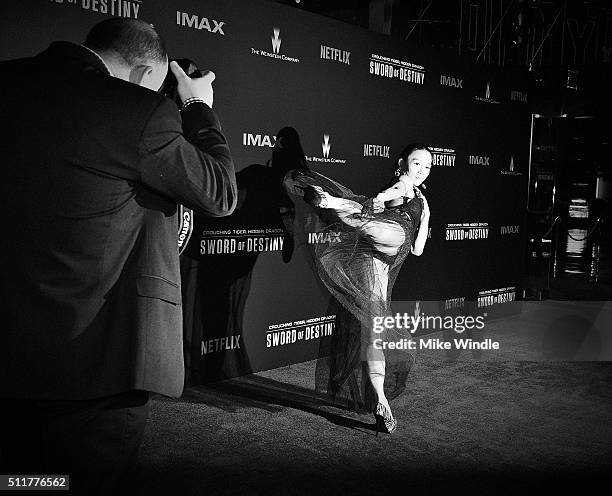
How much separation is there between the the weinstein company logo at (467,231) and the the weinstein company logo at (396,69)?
1529 mm

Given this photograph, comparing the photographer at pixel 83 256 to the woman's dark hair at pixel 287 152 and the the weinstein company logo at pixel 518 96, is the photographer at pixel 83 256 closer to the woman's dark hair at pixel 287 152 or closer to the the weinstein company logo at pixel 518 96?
the woman's dark hair at pixel 287 152

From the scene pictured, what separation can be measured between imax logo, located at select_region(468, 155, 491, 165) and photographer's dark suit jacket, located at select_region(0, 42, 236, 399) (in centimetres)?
603

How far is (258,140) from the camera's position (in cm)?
498

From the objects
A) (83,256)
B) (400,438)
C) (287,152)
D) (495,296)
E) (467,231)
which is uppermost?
(287,152)

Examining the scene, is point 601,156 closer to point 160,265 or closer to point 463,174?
point 463,174

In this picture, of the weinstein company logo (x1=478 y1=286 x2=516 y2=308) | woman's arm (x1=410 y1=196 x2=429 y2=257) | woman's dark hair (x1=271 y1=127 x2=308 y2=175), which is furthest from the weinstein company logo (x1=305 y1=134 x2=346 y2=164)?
the weinstein company logo (x1=478 y1=286 x2=516 y2=308)

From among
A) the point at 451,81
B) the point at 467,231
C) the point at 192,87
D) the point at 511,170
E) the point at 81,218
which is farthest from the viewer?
the point at 511,170

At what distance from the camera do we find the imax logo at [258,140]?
4879 mm

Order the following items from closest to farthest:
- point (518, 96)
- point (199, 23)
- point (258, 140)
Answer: point (199, 23), point (258, 140), point (518, 96)

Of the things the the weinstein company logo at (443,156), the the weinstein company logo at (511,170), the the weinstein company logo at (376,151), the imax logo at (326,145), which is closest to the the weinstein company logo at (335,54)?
the imax logo at (326,145)

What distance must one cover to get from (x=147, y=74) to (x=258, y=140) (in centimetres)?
329

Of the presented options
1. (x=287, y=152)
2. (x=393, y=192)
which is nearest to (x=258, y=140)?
(x=287, y=152)

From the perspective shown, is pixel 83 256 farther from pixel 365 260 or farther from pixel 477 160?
pixel 477 160

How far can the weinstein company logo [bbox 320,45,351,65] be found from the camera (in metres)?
5.52
